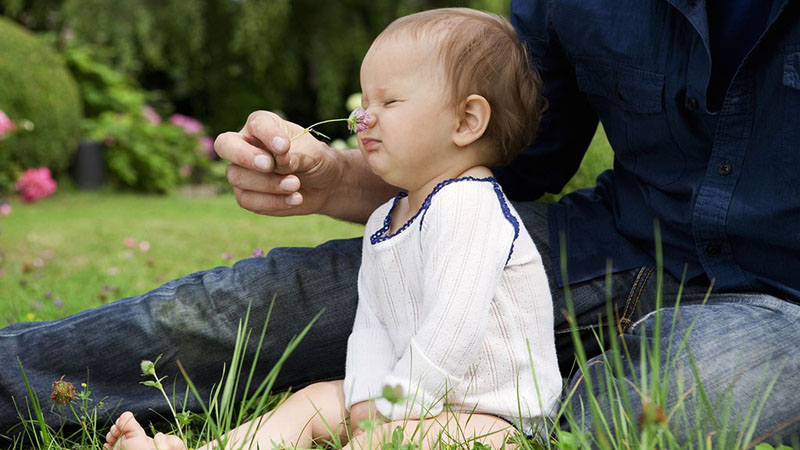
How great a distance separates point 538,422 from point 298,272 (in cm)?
61

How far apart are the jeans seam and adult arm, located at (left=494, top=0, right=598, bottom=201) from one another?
0.40 meters

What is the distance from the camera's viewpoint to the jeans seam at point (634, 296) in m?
1.81

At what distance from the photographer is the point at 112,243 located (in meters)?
4.88

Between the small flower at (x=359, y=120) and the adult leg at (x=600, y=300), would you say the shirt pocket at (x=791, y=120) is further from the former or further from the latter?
the small flower at (x=359, y=120)

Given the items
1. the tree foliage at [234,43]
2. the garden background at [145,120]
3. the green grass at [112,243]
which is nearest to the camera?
the green grass at [112,243]

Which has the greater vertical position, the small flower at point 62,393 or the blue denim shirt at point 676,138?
the blue denim shirt at point 676,138

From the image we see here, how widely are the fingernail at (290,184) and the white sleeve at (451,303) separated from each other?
1.11ft

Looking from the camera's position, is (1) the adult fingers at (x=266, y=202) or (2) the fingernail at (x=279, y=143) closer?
(2) the fingernail at (x=279, y=143)

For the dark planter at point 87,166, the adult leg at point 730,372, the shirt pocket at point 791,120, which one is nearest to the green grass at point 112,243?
the dark planter at point 87,166

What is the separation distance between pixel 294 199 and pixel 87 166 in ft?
21.1

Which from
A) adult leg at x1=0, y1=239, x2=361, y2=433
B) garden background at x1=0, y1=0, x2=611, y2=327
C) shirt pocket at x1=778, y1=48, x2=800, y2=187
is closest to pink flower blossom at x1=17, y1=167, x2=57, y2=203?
garden background at x1=0, y1=0, x2=611, y2=327

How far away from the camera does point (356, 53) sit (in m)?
10.0

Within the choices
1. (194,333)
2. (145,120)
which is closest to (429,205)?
(194,333)

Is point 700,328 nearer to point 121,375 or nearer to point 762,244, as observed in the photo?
point 762,244
